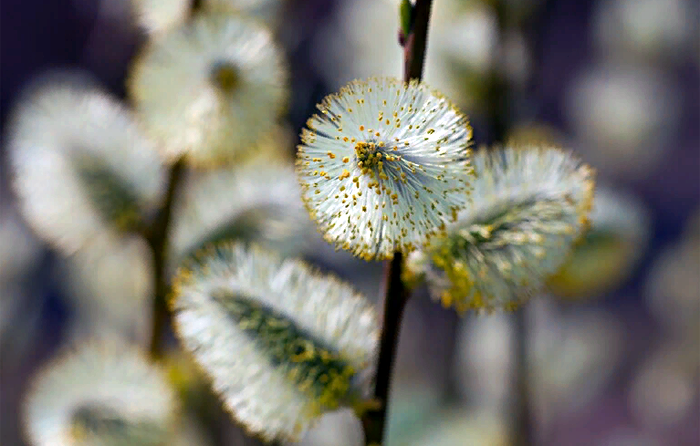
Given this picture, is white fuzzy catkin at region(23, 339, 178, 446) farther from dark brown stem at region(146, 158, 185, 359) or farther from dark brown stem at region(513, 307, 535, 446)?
dark brown stem at region(513, 307, 535, 446)

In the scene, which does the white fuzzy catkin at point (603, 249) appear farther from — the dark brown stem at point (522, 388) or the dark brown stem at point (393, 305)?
the dark brown stem at point (393, 305)

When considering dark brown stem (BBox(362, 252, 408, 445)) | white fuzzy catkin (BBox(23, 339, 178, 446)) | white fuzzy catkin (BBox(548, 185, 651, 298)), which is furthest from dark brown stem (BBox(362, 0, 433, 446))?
white fuzzy catkin (BBox(548, 185, 651, 298))

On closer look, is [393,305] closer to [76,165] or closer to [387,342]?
[387,342]

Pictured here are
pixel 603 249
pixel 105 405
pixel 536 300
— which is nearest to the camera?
pixel 105 405

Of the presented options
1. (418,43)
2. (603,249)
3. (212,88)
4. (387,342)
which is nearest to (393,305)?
(387,342)

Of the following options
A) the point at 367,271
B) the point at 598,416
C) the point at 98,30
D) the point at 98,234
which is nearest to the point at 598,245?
the point at 367,271

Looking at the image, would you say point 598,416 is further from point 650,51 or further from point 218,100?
point 218,100
